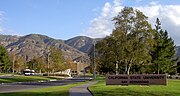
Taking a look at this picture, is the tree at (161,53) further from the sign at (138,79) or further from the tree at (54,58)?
the sign at (138,79)

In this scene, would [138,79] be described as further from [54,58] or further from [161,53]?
[54,58]

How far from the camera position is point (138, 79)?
31219 mm

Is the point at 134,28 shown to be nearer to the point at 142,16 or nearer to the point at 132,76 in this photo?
the point at 142,16

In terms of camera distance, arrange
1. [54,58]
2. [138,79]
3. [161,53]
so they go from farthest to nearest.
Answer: [54,58] → [161,53] → [138,79]

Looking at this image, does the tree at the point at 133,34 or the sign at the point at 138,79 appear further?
the tree at the point at 133,34

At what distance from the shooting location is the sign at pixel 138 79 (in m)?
30.5

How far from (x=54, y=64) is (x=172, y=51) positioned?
32863 millimetres

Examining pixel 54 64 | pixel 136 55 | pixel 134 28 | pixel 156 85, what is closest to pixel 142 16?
pixel 134 28

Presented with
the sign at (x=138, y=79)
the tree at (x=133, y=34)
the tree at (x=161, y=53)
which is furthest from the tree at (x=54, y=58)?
the sign at (x=138, y=79)

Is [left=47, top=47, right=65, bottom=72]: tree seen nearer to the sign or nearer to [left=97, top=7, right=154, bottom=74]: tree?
[left=97, top=7, right=154, bottom=74]: tree

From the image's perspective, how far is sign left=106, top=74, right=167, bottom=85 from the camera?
100 ft

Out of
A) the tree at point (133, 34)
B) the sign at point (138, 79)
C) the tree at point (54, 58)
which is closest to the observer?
the sign at point (138, 79)

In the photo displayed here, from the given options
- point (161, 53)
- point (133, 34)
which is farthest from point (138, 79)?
point (161, 53)

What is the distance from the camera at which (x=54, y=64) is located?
9569cm
